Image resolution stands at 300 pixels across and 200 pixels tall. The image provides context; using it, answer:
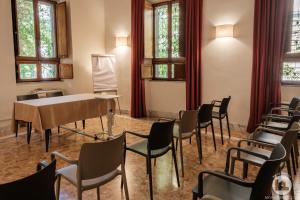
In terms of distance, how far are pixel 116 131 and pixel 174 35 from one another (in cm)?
252

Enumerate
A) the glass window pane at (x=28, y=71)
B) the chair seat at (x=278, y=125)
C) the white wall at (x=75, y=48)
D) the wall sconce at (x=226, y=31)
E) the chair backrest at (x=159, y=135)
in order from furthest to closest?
the glass window pane at (x=28, y=71), the white wall at (x=75, y=48), the wall sconce at (x=226, y=31), the chair seat at (x=278, y=125), the chair backrest at (x=159, y=135)

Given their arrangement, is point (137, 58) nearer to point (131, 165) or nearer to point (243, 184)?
point (131, 165)

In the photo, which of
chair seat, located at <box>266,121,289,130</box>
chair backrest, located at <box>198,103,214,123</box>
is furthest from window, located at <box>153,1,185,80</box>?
chair seat, located at <box>266,121,289,130</box>

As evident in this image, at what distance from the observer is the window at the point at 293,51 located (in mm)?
4090

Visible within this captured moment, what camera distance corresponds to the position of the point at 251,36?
14.6 feet

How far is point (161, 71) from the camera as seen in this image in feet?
19.5

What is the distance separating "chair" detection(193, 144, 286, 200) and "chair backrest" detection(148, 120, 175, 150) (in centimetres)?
62

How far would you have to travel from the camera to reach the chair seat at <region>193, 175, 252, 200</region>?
1.62 meters

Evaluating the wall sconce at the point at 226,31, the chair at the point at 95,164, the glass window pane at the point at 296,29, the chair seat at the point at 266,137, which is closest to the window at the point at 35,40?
the wall sconce at the point at 226,31

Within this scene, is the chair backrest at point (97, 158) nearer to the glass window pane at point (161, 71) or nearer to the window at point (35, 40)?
the glass window pane at point (161, 71)

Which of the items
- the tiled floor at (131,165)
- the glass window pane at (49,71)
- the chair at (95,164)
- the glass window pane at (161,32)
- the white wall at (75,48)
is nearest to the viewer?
the chair at (95,164)

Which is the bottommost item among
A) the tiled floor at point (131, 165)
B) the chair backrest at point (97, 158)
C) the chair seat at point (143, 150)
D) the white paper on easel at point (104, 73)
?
the tiled floor at point (131, 165)

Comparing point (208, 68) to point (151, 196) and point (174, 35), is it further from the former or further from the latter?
point (151, 196)

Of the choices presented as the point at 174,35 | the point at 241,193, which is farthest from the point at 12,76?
the point at 241,193
